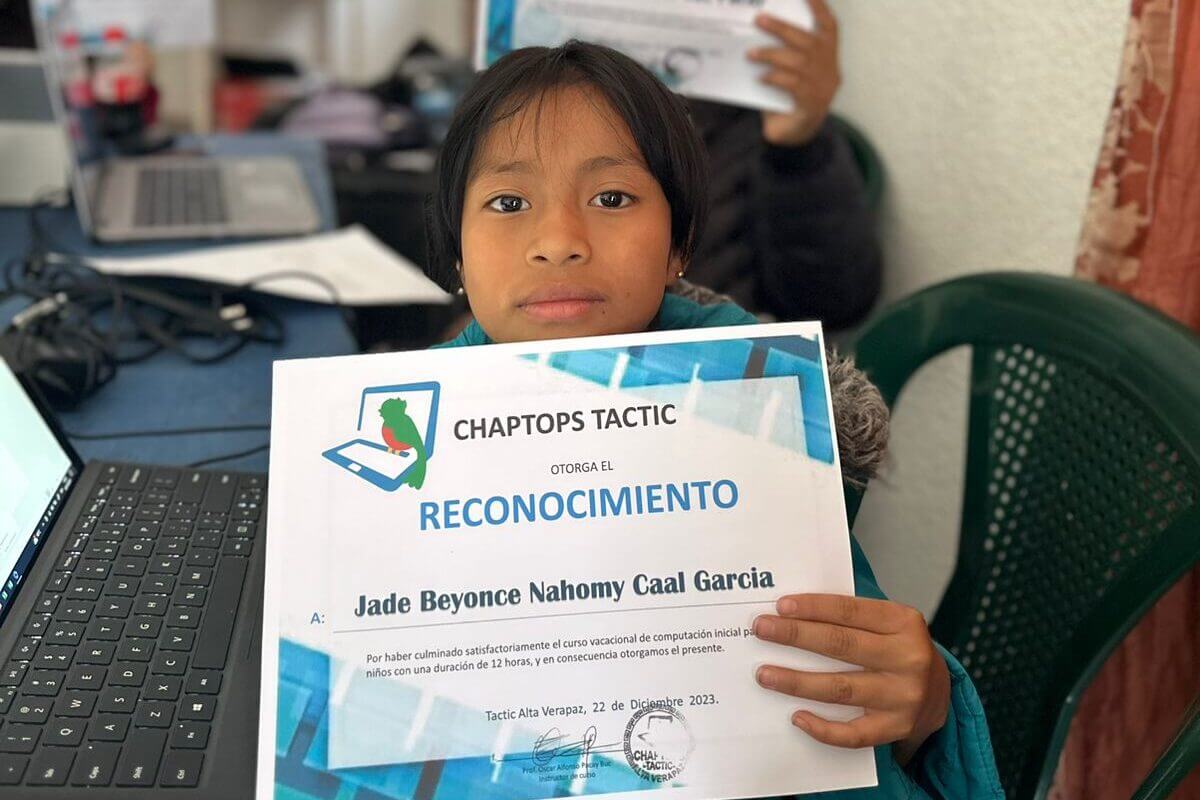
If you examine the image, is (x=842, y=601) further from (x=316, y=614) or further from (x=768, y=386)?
(x=316, y=614)

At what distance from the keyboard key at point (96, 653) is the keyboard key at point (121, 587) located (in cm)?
6

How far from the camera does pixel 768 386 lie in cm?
65

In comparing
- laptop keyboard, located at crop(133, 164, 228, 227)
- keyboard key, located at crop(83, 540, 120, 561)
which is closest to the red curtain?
keyboard key, located at crop(83, 540, 120, 561)

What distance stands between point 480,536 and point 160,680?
25 centimetres

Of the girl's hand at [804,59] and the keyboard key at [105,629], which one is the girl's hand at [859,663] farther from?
the girl's hand at [804,59]

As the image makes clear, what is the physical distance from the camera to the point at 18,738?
63 cm

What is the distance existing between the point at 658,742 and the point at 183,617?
0.36 m

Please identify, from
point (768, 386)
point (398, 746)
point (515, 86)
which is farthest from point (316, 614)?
point (515, 86)

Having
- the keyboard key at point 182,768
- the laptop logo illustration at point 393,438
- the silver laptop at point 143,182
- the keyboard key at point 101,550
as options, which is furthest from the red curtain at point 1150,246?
the silver laptop at point 143,182

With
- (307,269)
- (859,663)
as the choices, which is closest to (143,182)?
(307,269)

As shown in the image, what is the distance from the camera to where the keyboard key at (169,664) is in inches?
27.5

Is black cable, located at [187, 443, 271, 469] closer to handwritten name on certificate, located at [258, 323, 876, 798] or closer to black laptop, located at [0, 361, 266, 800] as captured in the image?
black laptop, located at [0, 361, 266, 800]

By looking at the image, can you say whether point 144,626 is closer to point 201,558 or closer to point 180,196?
point 201,558

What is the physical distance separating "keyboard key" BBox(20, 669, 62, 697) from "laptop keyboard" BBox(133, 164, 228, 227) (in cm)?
99
